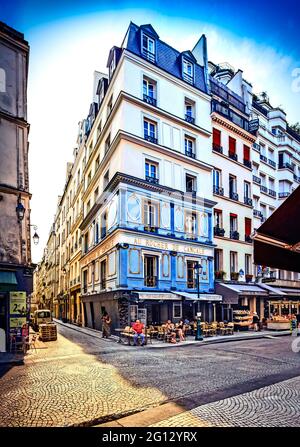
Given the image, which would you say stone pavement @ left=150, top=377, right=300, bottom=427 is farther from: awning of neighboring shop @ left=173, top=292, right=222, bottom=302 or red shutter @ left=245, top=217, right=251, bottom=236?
red shutter @ left=245, top=217, right=251, bottom=236

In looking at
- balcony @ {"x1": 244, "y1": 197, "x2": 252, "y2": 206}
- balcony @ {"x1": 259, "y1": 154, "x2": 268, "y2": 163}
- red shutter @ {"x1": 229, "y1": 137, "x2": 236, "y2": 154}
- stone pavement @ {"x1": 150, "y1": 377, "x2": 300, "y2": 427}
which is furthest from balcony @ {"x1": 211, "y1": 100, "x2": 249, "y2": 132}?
stone pavement @ {"x1": 150, "y1": 377, "x2": 300, "y2": 427}

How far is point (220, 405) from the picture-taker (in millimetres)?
6188

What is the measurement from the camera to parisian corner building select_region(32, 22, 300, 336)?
19812 mm

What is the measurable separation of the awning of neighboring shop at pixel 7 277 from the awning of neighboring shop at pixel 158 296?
7015 mm

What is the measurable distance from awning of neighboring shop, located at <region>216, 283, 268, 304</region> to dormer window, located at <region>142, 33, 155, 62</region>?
1629 cm

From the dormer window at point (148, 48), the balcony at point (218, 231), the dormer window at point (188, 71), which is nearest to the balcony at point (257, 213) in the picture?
the balcony at point (218, 231)

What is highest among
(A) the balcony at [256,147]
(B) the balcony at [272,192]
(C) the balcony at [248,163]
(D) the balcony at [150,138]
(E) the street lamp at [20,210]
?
(A) the balcony at [256,147]

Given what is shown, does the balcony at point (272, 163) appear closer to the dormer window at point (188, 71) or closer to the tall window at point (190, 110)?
the tall window at point (190, 110)

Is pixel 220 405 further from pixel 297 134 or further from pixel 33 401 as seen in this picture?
pixel 297 134

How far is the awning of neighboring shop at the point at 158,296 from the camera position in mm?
18078

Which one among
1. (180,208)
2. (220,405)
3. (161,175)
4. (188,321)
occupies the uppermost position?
(161,175)

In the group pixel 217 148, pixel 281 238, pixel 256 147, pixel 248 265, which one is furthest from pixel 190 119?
pixel 281 238
